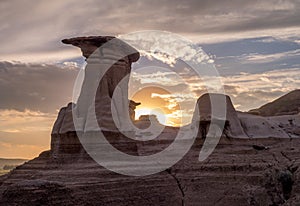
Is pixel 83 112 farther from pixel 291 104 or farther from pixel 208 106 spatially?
pixel 291 104

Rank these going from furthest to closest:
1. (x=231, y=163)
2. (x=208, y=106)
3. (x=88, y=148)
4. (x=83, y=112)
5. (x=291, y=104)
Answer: (x=291, y=104) → (x=208, y=106) → (x=83, y=112) → (x=88, y=148) → (x=231, y=163)

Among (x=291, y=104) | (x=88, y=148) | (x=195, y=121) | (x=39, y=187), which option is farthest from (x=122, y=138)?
(x=291, y=104)

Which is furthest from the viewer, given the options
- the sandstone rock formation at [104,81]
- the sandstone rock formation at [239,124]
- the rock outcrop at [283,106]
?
the rock outcrop at [283,106]

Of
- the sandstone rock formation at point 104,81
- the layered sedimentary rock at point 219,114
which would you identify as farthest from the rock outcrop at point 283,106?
the sandstone rock formation at point 104,81

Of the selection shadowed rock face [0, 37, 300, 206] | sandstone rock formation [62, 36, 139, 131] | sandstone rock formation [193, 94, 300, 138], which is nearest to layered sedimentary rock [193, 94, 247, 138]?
sandstone rock formation [193, 94, 300, 138]

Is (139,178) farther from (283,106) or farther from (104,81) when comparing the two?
(283,106)

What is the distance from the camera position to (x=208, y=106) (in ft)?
136

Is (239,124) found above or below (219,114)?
below

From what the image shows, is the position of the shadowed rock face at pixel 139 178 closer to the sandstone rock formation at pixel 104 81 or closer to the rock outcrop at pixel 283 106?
the sandstone rock formation at pixel 104 81

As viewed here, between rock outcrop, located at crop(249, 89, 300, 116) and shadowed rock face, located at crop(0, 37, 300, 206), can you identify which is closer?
shadowed rock face, located at crop(0, 37, 300, 206)

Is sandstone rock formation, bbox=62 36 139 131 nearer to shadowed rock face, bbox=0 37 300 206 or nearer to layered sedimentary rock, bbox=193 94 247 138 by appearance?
shadowed rock face, bbox=0 37 300 206

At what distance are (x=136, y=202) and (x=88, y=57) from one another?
1377 cm

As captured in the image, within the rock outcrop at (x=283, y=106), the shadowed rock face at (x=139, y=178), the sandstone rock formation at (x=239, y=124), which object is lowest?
the shadowed rock face at (x=139, y=178)

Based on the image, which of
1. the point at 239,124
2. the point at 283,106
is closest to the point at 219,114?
the point at 239,124
